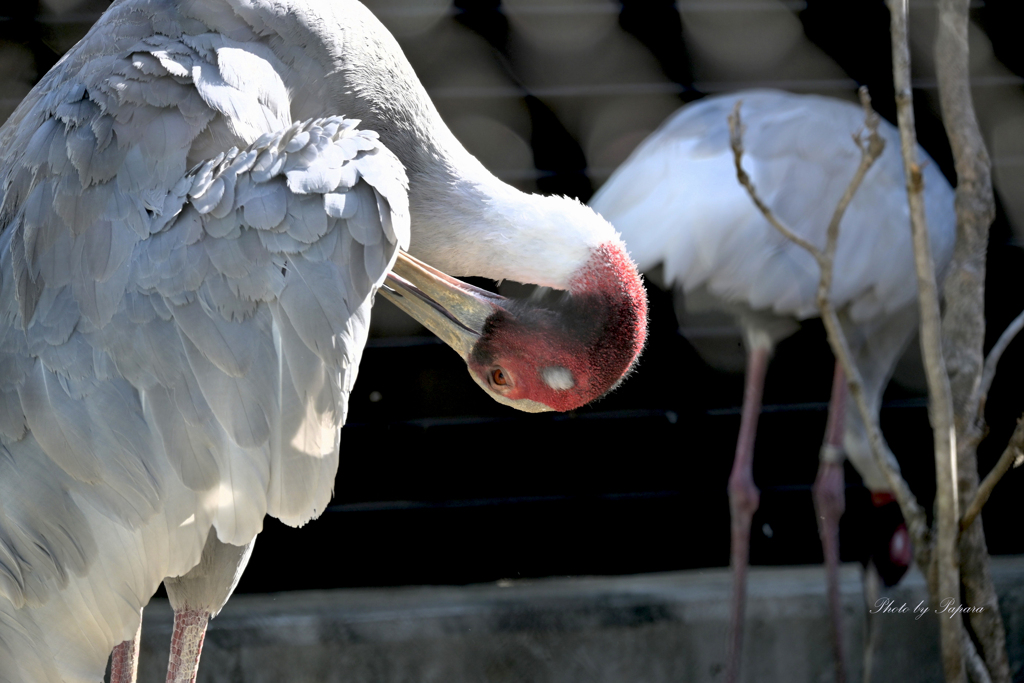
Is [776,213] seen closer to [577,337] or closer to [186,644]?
[577,337]

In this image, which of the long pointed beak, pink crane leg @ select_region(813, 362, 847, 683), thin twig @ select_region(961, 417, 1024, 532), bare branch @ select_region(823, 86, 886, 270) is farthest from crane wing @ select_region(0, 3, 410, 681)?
pink crane leg @ select_region(813, 362, 847, 683)

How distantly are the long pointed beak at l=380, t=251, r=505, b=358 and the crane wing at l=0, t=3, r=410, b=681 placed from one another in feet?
0.72

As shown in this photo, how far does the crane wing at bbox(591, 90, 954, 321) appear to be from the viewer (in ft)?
8.34

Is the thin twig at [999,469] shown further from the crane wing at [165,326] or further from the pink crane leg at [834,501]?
the crane wing at [165,326]

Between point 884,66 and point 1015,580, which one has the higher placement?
point 884,66

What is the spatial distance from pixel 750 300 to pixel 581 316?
0.95 metres

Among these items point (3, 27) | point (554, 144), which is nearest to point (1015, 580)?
point (554, 144)

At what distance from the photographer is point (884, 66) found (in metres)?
3.25

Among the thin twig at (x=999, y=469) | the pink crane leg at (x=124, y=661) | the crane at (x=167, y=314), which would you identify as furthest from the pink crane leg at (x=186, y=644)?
the thin twig at (x=999, y=469)

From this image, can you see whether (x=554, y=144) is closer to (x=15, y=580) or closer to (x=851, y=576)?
(x=851, y=576)

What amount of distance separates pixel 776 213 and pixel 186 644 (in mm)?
1568

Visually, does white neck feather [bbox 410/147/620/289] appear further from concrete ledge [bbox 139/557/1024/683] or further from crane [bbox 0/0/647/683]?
concrete ledge [bbox 139/557/1024/683]

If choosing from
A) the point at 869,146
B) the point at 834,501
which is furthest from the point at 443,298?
the point at 834,501

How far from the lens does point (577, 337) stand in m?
1.76
